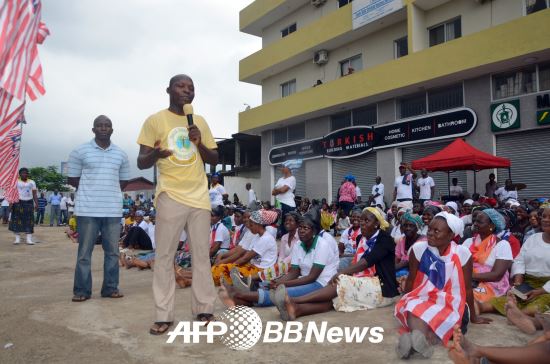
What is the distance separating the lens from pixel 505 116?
11812 millimetres

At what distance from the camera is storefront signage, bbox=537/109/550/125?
1098 centimetres

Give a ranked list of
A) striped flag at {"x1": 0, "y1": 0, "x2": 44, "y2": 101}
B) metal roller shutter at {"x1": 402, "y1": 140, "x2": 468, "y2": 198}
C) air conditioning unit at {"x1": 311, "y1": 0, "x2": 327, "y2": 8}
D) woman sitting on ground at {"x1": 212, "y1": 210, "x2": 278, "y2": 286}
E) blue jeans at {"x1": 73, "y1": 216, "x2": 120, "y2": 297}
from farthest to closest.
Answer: air conditioning unit at {"x1": 311, "y1": 0, "x2": 327, "y2": 8} < metal roller shutter at {"x1": 402, "y1": 140, "x2": 468, "y2": 198} < woman sitting on ground at {"x1": 212, "y1": 210, "x2": 278, "y2": 286} < blue jeans at {"x1": 73, "y1": 216, "x2": 120, "y2": 297} < striped flag at {"x1": 0, "y1": 0, "x2": 44, "y2": 101}

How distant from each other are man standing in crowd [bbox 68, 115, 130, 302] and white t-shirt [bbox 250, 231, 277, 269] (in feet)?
5.49

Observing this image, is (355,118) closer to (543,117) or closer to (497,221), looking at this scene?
(543,117)

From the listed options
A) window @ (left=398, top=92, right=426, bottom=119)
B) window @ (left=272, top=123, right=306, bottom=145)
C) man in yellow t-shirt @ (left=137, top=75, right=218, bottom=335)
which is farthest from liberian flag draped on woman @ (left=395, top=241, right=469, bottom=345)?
window @ (left=272, top=123, right=306, bottom=145)

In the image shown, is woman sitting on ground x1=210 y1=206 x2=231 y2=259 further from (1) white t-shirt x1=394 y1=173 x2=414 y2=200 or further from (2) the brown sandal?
(1) white t-shirt x1=394 y1=173 x2=414 y2=200

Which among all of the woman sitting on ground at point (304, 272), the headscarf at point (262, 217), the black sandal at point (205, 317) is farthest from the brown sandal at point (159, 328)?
the headscarf at point (262, 217)

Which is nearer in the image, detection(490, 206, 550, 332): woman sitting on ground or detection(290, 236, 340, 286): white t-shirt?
detection(490, 206, 550, 332): woman sitting on ground

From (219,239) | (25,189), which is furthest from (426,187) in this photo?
(25,189)

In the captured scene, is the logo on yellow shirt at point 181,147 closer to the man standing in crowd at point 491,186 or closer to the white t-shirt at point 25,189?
the white t-shirt at point 25,189

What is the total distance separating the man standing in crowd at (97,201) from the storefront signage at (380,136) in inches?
416

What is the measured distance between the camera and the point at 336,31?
54.2 ft

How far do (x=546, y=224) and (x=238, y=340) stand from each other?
9.90ft

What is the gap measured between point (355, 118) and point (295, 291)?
13043 mm
